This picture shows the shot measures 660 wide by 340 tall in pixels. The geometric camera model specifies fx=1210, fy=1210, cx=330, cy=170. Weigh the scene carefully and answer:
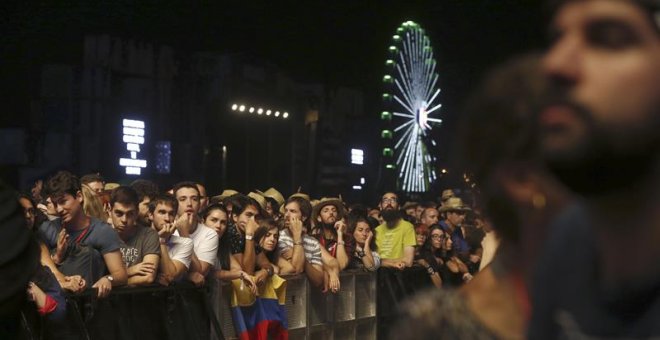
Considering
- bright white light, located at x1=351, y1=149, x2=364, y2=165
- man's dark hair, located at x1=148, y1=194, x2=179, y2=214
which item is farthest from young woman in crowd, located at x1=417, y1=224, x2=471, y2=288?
bright white light, located at x1=351, y1=149, x2=364, y2=165

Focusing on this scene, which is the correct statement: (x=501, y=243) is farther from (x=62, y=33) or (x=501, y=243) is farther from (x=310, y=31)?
(x=310, y=31)

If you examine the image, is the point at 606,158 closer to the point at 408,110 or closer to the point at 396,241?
the point at 396,241

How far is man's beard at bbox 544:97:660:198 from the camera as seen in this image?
1.12m

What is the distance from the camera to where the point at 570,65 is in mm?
1170

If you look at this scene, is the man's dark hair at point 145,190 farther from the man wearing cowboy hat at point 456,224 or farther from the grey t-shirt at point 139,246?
the man wearing cowboy hat at point 456,224

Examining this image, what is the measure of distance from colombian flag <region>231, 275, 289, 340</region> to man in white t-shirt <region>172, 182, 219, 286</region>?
47 cm

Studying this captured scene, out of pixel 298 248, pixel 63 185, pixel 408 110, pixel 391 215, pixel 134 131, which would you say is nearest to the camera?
pixel 63 185

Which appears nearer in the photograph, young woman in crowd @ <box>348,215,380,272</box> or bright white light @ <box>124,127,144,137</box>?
young woman in crowd @ <box>348,215,380,272</box>

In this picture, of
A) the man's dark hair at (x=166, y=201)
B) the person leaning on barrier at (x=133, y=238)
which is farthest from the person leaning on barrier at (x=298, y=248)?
the person leaning on barrier at (x=133, y=238)

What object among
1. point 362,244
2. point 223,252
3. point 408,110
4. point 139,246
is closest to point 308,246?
point 223,252

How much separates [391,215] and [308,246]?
3.29 metres

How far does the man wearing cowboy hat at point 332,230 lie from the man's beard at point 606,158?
38.1 ft

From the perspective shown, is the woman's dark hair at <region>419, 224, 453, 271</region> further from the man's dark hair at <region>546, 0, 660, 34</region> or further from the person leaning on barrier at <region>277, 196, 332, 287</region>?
the man's dark hair at <region>546, 0, 660, 34</region>

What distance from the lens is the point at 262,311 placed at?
35.7 feet
